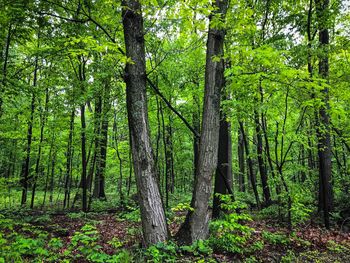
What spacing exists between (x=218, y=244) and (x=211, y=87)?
10.0 feet

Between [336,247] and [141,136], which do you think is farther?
[336,247]

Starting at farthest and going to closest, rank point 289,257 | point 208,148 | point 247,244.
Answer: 1. point 247,244
2. point 289,257
3. point 208,148

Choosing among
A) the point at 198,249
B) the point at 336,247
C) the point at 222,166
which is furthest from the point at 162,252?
the point at 336,247

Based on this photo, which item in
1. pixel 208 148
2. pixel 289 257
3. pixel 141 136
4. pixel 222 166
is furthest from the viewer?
pixel 222 166

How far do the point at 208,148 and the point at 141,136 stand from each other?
4.18 ft

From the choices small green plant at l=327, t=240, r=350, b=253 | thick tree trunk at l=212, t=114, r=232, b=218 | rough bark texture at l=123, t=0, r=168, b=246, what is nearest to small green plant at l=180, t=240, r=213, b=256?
rough bark texture at l=123, t=0, r=168, b=246

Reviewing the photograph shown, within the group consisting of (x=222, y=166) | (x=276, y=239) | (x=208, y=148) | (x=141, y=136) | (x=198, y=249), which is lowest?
(x=276, y=239)

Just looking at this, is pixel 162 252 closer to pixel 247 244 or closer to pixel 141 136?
pixel 141 136

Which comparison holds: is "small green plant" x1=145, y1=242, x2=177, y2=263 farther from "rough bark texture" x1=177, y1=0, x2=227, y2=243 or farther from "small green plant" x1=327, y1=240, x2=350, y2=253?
"small green plant" x1=327, y1=240, x2=350, y2=253

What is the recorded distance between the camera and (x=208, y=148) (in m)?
4.43

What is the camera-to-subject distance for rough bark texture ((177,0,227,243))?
425cm

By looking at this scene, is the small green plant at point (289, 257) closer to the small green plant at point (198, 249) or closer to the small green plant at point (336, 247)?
the small green plant at point (336, 247)

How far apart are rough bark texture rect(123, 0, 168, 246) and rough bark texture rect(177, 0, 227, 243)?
1.71 feet

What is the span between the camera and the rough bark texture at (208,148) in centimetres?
425
